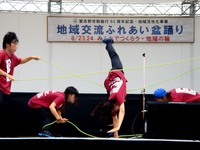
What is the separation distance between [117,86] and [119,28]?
10.1 feet

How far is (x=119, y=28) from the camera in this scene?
6.45 metres

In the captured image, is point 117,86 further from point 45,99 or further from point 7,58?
point 7,58

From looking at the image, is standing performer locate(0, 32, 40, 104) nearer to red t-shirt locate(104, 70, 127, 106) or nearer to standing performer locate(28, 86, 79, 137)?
standing performer locate(28, 86, 79, 137)

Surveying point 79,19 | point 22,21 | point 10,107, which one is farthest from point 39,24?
point 10,107

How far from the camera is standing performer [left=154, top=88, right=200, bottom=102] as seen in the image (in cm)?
347

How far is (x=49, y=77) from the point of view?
21.1 ft
